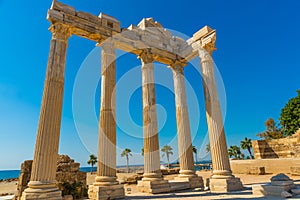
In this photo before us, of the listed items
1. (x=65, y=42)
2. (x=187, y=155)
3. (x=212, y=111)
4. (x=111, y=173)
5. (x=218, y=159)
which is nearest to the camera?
(x=111, y=173)

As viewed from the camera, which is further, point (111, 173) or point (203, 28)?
point (203, 28)

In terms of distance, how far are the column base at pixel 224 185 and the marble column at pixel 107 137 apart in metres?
6.17

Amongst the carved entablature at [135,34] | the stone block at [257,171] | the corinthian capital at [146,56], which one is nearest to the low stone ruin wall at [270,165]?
the stone block at [257,171]

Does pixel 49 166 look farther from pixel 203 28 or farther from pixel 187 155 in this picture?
pixel 203 28

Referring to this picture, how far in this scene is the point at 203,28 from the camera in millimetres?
17406

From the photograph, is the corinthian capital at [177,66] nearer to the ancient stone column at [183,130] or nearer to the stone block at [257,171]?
the ancient stone column at [183,130]

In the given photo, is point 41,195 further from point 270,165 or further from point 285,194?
point 270,165

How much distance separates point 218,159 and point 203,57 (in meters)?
8.15

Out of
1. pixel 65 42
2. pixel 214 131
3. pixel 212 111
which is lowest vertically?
pixel 214 131

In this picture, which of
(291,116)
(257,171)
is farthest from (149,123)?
(291,116)

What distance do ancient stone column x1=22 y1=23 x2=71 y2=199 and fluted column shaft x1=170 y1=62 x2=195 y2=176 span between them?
9.71 meters

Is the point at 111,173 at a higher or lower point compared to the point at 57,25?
lower

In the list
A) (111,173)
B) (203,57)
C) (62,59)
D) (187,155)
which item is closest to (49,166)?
(111,173)

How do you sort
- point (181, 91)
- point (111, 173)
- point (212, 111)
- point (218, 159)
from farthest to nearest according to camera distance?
point (181, 91) → point (212, 111) → point (218, 159) → point (111, 173)
